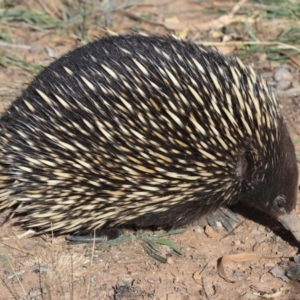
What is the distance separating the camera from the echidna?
11.1 ft

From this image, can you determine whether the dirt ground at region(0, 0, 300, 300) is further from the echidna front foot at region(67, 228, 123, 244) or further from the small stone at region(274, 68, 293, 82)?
the small stone at region(274, 68, 293, 82)

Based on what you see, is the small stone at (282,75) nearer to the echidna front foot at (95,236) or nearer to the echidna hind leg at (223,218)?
the echidna hind leg at (223,218)

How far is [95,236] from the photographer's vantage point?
3.82 m

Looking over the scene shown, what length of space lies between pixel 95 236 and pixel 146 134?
0.73 meters

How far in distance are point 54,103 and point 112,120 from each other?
0.29 m

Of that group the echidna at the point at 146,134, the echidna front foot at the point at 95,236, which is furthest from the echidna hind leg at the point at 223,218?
the echidna front foot at the point at 95,236

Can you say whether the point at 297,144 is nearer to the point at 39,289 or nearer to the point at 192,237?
the point at 192,237

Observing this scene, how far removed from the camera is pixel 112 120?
3367mm

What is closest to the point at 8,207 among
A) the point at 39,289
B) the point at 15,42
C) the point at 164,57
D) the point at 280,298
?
the point at 39,289

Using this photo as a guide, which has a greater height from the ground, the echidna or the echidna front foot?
the echidna

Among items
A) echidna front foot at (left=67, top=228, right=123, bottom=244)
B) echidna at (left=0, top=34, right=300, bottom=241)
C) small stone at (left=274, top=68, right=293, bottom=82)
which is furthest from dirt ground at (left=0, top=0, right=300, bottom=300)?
small stone at (left=274, top=68, right=293, bottom=82)

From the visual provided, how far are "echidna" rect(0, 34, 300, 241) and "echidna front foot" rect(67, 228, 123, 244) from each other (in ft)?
0.74

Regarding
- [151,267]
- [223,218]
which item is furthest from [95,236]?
[223,218]

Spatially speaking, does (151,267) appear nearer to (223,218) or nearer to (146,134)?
(223,218)
